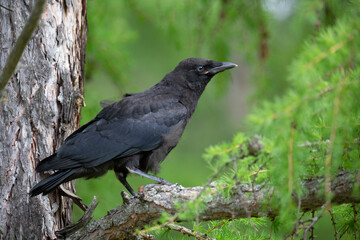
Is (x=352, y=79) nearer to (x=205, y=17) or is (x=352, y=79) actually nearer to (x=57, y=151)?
(x=57, y=151)

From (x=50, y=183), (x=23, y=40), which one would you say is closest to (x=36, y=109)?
(x=50, y=183)

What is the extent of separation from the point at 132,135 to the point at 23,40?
1.91m

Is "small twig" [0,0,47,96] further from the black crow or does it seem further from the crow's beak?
the crow's beak

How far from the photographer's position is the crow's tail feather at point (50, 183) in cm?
333

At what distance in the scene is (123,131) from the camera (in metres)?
4.30

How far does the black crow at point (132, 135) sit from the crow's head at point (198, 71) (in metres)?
0.01

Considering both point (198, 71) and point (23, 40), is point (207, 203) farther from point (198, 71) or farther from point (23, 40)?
point (198, 71)

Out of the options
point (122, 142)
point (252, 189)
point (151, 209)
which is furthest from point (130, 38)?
point (252, 189)

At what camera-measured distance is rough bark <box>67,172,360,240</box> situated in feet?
8.13

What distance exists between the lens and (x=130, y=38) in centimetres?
614

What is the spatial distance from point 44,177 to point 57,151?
0.84 feet

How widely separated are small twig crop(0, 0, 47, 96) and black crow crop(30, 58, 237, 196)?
1189 millimetres

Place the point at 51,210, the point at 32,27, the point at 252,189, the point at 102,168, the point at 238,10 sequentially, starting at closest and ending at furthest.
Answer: the point at 32,27 → the point at 252,189 → the point at 51,210 → the point at 102,168 → the point at 238,10

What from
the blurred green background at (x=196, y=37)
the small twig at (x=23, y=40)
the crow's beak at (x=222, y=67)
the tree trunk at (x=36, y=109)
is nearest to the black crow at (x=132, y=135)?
the crow's beak at (x=222, y=67)
